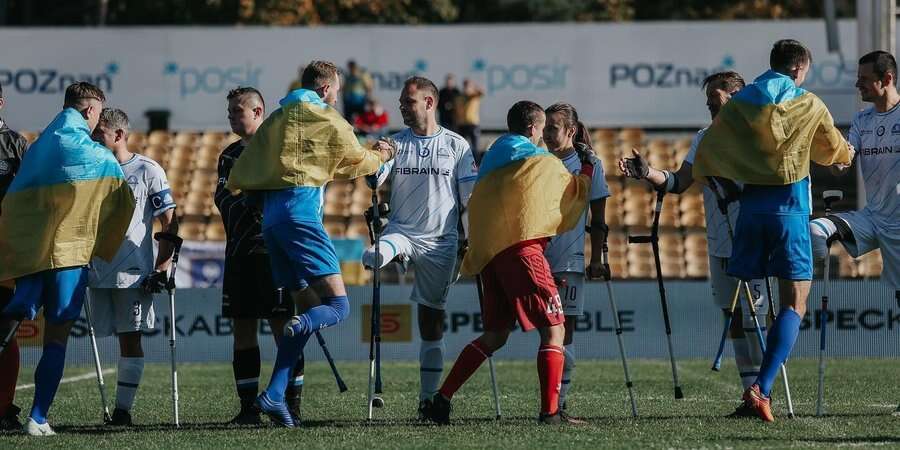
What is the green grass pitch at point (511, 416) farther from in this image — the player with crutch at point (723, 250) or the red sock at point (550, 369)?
the player with crutch at point (723, 250)

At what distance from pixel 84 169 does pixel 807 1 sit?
27.6 metres

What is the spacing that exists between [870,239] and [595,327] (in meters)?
6.28

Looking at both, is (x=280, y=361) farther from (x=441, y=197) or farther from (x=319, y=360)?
(x=319, y=360)

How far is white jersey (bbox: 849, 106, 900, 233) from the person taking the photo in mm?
9727

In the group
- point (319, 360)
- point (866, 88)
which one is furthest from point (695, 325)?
point (866, 88)

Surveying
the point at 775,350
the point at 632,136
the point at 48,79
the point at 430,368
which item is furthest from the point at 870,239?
the point at 48,79

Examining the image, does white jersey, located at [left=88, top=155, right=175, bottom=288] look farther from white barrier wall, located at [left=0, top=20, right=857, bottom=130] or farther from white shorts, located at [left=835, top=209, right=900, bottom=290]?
white barrier wall, located at [left=0, top=20, right=857, bottom=130]

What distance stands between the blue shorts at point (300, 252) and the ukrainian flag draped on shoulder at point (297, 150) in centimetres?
26

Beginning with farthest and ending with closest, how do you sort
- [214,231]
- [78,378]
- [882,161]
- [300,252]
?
[214,231] → [78,378] → [882,161] → [300,252]

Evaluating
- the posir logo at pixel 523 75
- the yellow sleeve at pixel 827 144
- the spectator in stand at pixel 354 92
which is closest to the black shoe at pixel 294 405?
the yellow sleeve at pixel 827 144

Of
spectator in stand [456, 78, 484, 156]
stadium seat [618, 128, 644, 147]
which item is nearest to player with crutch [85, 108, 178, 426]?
spectator in stand [456, 78, 484, 156]

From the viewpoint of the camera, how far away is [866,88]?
9672 mm

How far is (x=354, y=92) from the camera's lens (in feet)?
72.7

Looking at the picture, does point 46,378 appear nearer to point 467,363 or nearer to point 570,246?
point 467,363
